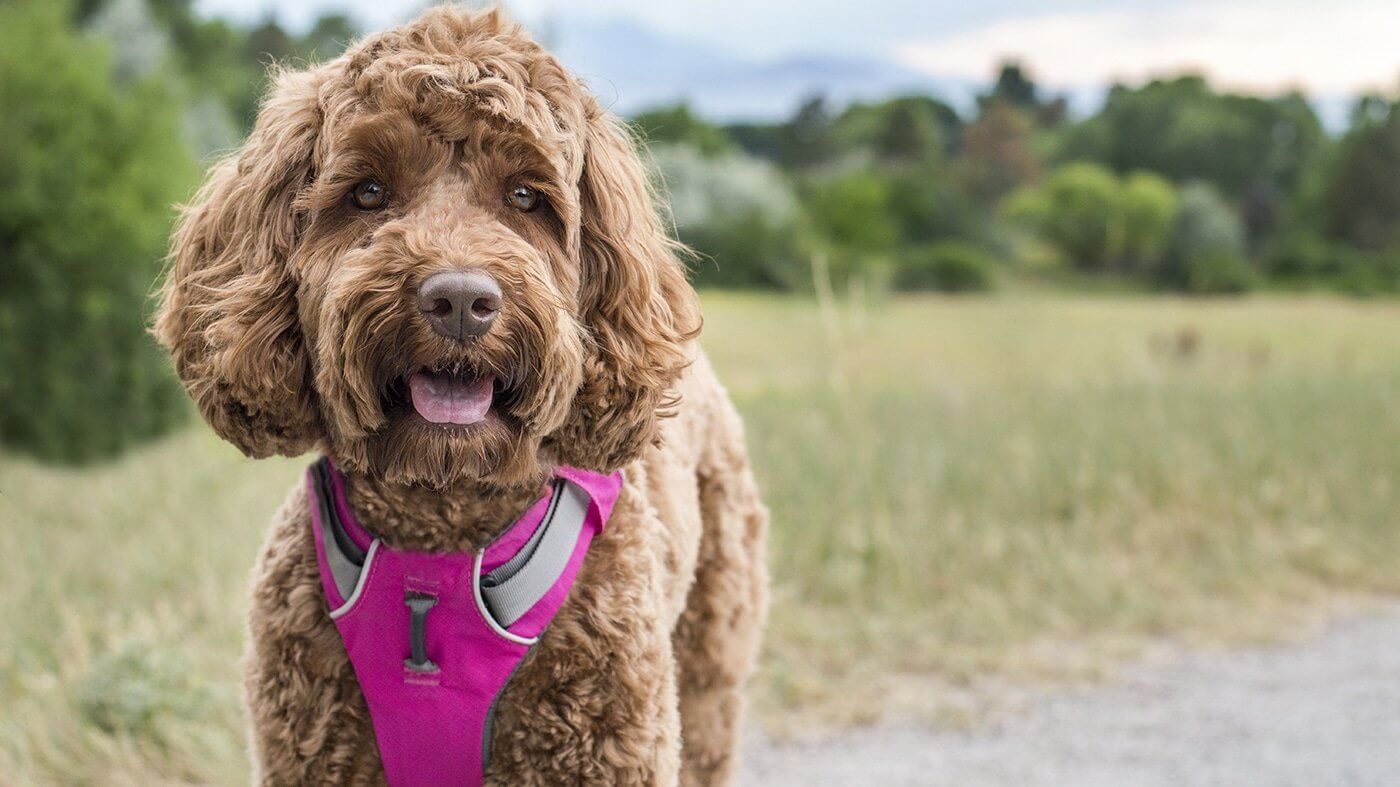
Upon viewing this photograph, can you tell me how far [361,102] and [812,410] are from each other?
21.0 feet

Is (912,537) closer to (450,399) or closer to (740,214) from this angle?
(450,399)

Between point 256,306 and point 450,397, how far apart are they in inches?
20.6

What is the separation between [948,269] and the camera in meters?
17.6

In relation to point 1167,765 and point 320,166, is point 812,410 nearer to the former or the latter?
point 1167,765

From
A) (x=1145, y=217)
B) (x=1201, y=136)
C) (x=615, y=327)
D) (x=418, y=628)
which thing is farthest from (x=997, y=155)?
(x=418, y=628)

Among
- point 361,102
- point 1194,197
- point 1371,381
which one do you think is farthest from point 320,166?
point 1194,197

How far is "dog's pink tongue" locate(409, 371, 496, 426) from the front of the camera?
2.30 metres

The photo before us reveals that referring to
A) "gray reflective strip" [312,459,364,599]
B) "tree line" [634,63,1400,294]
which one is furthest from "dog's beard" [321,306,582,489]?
"tree line" [634,63,1400,294]

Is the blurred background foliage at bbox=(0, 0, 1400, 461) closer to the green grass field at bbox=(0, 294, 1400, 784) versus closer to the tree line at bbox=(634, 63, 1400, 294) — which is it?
the tree line at bbox=(634, 63, 1400, 294)

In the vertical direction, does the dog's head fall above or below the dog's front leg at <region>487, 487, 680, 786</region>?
above

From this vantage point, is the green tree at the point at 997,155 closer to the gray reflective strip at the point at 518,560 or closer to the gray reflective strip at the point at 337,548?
the gray reflective strip at the point at 518,560

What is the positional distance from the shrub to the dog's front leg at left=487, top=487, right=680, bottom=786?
46.5ft

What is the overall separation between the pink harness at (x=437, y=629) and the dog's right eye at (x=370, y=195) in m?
0.69

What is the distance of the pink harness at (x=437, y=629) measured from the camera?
8.43 ft
